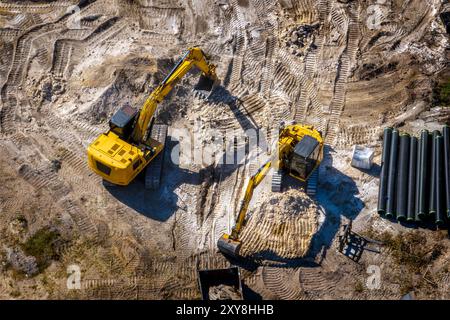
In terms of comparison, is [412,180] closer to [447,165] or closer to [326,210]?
[447,165]

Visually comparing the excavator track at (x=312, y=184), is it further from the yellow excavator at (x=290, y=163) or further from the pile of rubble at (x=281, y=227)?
the pile of rubble at (x=281, y=227)

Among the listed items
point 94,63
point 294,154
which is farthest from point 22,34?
point 294,154

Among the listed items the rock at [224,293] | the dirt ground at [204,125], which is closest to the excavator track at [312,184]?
the dirt ground at [204,125]

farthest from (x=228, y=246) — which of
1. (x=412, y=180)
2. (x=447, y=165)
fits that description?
(x=447, y=165)

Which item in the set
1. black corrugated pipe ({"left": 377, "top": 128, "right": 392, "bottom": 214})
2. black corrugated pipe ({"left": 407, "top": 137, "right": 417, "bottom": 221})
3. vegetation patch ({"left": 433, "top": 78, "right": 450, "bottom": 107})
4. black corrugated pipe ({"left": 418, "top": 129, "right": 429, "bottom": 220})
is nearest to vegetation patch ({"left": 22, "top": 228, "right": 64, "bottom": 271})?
black corrugated pipe ({"left": 377, "top": 128, "right": 392, "bottom": 214})
